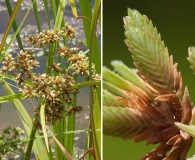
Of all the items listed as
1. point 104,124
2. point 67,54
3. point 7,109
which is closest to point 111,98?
point 104,124

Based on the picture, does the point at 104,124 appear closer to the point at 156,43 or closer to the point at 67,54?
the point at 156,43

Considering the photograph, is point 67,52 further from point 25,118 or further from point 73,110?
point 25,118

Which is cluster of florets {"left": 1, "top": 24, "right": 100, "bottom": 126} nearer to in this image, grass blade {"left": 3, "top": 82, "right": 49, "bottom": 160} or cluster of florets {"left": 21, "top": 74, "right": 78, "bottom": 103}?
cluster of florets {"left": 21, "top": 74, "right": 78, "bottom": 103}

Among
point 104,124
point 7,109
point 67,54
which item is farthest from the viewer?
point 7,109

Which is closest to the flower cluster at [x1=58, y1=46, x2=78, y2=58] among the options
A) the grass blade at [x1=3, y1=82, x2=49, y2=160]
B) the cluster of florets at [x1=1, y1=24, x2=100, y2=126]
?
the cluster of florets at [x1=1, y1=24, x2=100, y2=126]

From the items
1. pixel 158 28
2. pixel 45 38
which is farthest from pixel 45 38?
pixel 158 28
